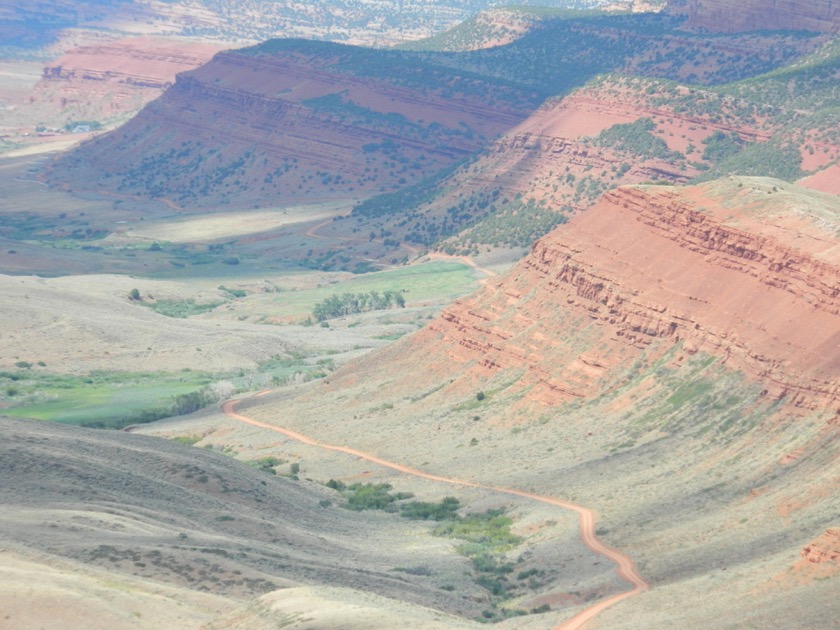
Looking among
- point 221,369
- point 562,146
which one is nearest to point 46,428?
point 221,369

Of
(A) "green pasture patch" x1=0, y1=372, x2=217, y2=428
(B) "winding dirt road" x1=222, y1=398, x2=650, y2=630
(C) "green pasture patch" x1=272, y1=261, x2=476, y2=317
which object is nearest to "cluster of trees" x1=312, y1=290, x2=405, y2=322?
(C) "green pasture patch" x1=272, y1=261, x2=476, y2=317

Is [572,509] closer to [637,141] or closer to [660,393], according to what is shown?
[660,393]

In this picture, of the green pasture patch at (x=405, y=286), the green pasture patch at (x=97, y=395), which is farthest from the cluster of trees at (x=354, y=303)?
the green pasture patch at (x=97, y=395)

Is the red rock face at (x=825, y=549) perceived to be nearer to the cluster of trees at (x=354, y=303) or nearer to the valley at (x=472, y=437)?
the valley at (x=472, y=437)

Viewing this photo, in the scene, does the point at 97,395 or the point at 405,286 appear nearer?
the point at 97,395

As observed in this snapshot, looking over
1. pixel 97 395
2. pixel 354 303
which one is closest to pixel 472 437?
pixel 97 395

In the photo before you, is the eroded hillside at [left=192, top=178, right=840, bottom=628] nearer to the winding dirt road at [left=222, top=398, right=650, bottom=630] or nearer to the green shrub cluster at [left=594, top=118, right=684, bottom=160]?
the winding dirt road at [left=222, top=398, right=650, bottom=630]
